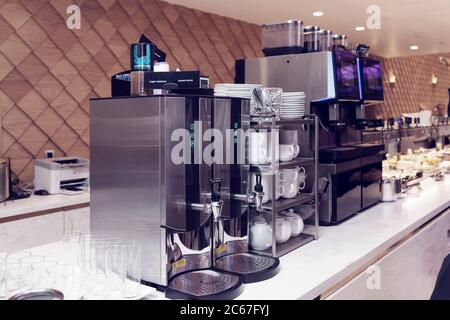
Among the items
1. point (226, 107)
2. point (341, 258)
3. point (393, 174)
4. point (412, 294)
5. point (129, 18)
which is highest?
point (129, 18)

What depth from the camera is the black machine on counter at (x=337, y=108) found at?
2186mm

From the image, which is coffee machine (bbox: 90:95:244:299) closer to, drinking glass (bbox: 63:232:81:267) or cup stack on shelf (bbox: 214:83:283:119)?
drinking glass (bbox: 63:232:81:267)

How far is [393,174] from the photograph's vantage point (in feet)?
9.87

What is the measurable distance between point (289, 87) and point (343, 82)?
263 millimetres

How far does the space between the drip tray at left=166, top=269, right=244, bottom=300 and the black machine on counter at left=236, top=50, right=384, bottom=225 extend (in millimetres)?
801

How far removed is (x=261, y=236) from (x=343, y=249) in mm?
345

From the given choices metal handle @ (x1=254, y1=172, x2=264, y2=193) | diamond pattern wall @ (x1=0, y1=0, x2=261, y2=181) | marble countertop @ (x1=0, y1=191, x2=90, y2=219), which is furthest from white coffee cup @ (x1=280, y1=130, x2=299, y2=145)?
diamond pattern wall @ (x1=0, y1=0, x2=261, y2=181)

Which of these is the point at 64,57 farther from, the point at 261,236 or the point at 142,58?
the point at 261,236

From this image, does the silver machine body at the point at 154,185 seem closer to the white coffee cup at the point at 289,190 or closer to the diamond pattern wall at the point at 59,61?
the white coffee cup at the point at 289,190

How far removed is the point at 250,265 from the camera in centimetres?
150

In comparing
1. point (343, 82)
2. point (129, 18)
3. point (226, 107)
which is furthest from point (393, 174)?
point (129, 18)

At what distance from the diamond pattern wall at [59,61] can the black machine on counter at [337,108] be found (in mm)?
1687

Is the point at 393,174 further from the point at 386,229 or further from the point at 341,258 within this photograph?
the point at 341,258

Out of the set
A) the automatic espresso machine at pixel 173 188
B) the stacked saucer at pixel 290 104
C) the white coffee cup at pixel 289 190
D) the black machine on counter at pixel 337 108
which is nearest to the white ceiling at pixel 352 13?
the black machine on counter at pixel 337 108
